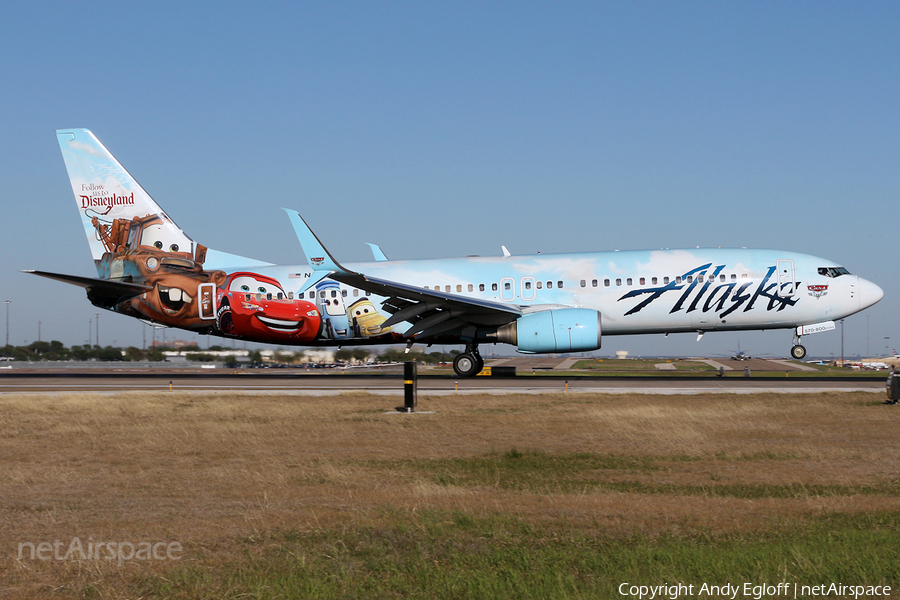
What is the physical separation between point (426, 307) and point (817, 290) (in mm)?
14510

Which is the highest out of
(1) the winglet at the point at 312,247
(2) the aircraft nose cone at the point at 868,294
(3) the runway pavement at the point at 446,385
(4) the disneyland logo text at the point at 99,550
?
(1) the winglet at the point at 312,247

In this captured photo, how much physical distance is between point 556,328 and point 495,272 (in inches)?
154

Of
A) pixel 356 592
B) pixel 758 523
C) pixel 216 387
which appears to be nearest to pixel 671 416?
pixel 758 523

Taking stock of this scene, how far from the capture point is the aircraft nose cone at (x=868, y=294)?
3052cm

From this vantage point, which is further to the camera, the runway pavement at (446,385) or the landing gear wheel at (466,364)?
the landing gear wheel at (466,364)

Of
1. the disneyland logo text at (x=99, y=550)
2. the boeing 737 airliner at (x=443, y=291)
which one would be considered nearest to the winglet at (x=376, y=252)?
the boeing 737 airliner at (x=443, y=291)

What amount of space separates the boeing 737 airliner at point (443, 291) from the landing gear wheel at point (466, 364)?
0.04 metres

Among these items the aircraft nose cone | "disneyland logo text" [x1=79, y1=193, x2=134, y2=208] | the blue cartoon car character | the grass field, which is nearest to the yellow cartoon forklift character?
the blue cartoon car character

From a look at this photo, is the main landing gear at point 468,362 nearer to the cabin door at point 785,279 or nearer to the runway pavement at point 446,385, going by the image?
the runway pavement at point 446,385

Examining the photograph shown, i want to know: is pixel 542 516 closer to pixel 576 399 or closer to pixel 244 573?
pixel 244 573

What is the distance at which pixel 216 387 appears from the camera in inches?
1184

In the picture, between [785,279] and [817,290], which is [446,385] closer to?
[785,279]

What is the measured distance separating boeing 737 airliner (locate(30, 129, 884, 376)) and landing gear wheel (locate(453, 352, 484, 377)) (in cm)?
4

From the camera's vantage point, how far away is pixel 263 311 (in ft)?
104
